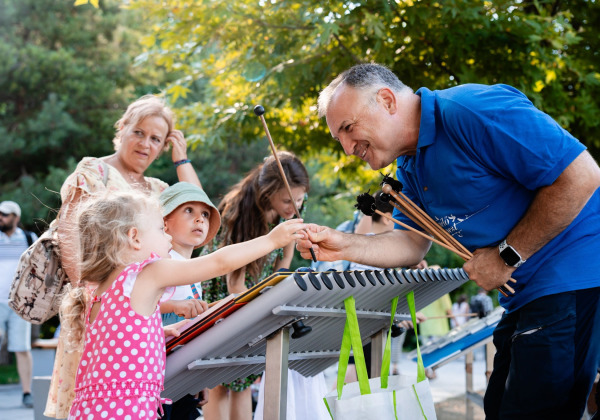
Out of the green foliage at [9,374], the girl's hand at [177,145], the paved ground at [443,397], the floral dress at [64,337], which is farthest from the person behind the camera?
the green foliage at [9,374]

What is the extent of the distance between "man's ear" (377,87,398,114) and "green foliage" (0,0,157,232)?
41.6ft

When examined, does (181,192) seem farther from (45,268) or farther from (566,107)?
(566,107)

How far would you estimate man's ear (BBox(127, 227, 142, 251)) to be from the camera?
98.3 inches

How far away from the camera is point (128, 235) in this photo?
2500mm

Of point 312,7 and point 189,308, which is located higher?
point 312,7

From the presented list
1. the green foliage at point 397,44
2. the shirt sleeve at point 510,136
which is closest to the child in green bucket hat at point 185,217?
the shirt sleeve at point 510,136

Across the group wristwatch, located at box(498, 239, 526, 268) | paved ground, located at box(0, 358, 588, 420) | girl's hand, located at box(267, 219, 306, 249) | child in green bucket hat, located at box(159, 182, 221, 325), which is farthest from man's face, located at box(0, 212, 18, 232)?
wristwatch, located at box(498, 239, 526, 268)

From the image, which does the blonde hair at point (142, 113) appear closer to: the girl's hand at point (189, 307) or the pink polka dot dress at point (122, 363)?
the girl's hand at point (189, 307)

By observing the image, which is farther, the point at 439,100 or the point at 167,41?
the point at 167,41

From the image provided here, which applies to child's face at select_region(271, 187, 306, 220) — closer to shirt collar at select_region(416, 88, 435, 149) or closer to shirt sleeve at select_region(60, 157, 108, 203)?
shirt sleeve at select_region(60, 157, 108, 203)

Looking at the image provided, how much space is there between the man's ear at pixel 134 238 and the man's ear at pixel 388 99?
999mm

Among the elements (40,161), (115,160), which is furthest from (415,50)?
(40,161)

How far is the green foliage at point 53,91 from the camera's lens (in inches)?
604

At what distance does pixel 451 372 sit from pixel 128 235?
398 inches
